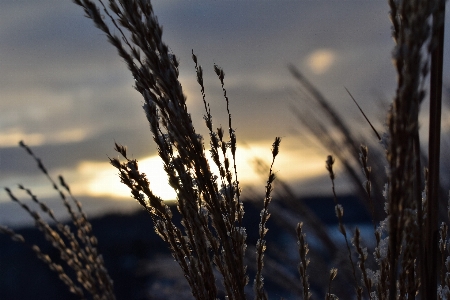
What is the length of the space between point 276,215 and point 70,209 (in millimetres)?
835

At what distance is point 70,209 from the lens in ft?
5.52

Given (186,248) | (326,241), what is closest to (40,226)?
(186,248)

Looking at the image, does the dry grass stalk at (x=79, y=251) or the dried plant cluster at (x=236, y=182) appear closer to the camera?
the dried plant cluster at (x=236, y=182)

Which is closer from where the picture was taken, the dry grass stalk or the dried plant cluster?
the dried plant cluster

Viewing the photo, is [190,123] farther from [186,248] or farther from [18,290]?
[18,290]

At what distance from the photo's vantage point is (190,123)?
99 centimetres

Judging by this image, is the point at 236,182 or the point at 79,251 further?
the point at 79,251

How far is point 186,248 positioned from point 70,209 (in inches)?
29.2

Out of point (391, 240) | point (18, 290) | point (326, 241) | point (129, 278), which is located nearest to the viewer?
point (391, 240)

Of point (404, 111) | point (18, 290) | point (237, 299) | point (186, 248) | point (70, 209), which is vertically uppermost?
point (404, 111)

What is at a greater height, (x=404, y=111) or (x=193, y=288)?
(x=404, y=111)

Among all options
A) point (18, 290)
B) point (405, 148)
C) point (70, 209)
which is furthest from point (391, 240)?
point (18, 290)

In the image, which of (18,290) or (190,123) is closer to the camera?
(190,123)

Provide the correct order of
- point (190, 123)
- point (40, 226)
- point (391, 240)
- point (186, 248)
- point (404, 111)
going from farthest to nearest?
1. point (40, 226)
2. point (186, 248)
3. point (190, 123)
4. point (391, 240)
5. point (404, 111)
